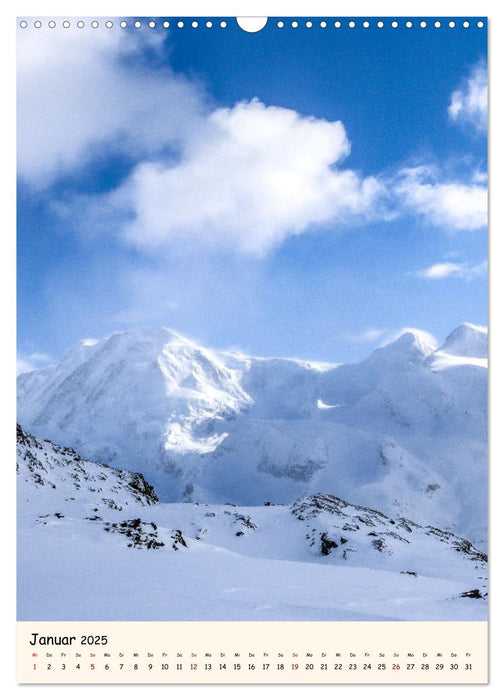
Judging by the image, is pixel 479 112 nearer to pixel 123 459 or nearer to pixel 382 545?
pixel 382 545

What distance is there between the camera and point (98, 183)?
1213 centimetres

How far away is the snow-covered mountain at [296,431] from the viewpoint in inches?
5733

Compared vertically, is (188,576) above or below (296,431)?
below

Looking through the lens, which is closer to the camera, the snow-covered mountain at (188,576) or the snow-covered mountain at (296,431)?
the snow-covered mountain at (188,576)

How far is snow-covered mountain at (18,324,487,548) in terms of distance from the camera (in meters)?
146

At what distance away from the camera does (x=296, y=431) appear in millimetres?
168500

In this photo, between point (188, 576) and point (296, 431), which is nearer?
point (188, 576)

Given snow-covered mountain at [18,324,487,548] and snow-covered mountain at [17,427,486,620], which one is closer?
snow-covered mountain at [17,427,486,620]
